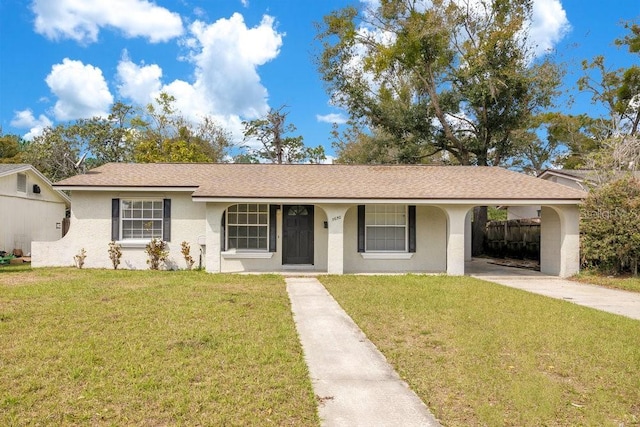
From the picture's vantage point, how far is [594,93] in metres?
30.5

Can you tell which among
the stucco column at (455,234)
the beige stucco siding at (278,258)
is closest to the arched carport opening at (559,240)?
the stucco column at (455,234)

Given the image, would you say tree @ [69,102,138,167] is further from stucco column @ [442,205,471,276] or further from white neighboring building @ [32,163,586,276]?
stucco column @ [442,205,471,276]

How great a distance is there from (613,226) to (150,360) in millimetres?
13147

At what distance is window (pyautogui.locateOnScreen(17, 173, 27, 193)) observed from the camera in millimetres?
18188

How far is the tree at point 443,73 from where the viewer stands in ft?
74.7

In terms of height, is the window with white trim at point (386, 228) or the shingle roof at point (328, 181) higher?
the shingle roof at point (328, 181)

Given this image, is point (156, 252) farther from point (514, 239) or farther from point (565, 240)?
point (514, 239)

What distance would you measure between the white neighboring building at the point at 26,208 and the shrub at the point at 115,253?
22.2ft

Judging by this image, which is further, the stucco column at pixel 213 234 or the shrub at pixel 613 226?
the stucco column at pixel 213 234

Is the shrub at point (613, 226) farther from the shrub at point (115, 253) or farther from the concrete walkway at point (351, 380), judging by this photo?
the shrub at point (115, 253)

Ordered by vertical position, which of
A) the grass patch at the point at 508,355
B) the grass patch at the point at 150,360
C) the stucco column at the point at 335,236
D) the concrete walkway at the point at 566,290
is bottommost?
the concrete walkway at the point at 566,290

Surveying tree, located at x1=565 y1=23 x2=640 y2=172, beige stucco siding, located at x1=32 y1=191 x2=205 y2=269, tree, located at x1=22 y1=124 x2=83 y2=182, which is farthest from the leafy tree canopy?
tree, located at x1=22 y1=124 x2=83 y2=182

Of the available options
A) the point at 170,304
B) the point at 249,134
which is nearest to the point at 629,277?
the point at 170,304

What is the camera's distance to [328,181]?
14641 millimetres
